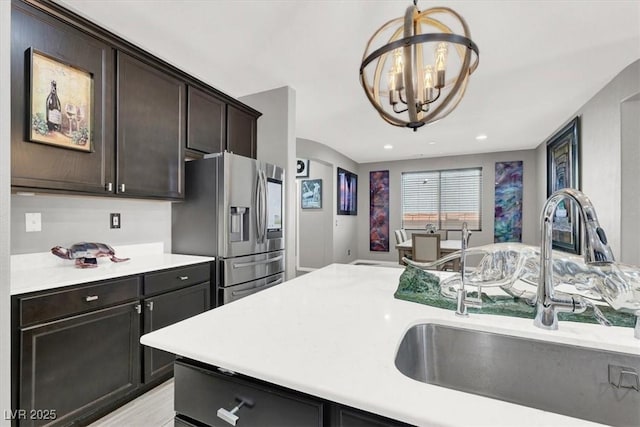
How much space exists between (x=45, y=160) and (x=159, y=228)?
110cm

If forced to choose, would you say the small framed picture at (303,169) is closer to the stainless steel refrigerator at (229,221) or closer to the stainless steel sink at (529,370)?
the stainless steel refrigerator at (229,221)

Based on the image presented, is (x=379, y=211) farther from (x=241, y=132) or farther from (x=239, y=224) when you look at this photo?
(x=239, y=224)

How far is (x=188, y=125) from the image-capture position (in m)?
2.59

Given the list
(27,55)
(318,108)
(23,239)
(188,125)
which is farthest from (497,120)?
(23,239)

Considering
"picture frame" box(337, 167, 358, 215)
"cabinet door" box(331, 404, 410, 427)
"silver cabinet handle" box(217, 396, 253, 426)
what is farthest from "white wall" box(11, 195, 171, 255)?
"picture frame" box(337, 167, 358, 215)

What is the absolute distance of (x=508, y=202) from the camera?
20.7ft

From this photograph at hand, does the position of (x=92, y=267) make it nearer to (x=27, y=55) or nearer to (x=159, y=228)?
(x=159, y=228)

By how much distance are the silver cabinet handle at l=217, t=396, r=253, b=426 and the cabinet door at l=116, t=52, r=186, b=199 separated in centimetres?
191

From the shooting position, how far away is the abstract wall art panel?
624 cm

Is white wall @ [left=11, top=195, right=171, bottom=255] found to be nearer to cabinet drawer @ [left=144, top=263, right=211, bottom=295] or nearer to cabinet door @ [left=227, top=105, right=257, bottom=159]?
cabinet drawer @ [left=144, top=263, right=211, bottom=295]

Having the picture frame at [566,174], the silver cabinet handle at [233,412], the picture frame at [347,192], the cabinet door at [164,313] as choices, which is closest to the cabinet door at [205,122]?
the cabinet door at [164,313]

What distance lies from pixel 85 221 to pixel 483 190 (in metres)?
6.91

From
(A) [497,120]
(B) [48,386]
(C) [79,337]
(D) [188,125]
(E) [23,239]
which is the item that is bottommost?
(B) [48,386]

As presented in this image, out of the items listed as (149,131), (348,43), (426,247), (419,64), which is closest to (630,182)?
(426,247)
